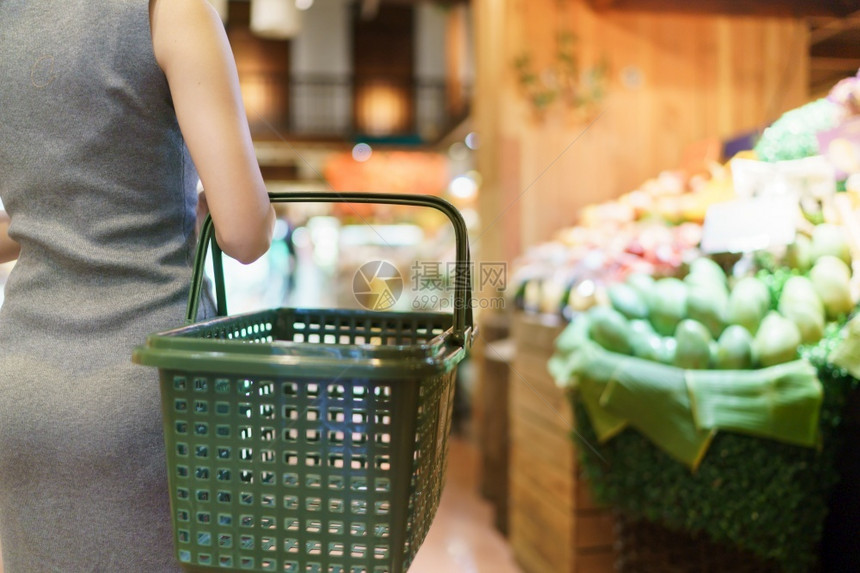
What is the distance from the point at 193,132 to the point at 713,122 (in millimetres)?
3979

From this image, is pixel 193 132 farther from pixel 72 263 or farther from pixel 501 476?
pixel 501 476

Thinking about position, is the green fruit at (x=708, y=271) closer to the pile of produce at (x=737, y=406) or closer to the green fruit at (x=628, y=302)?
the pile of produce at (x=737, y=406)

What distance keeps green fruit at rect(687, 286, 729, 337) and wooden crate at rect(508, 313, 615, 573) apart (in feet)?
1.76

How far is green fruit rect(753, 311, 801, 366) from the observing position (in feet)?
5.79

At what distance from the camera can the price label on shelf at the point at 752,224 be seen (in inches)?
75.2

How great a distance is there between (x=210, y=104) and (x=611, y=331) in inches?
58.3

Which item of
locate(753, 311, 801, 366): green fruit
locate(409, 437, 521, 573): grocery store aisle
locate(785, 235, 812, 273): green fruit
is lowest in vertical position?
locate(409, 437, 521, 573): grocery store aisle

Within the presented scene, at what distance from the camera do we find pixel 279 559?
690 millimetres

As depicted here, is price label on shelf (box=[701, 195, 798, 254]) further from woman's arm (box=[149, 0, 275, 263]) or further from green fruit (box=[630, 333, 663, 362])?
woman's arm (box=[149, 0, 275, 263])

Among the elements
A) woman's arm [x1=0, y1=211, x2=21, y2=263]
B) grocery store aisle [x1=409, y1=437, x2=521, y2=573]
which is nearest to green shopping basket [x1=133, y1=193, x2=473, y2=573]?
woman's arm [x1=0, y1=211, x2=21, y2=263]

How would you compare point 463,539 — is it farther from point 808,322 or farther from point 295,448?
point 295,448

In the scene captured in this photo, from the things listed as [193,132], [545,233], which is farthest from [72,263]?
[545,233]

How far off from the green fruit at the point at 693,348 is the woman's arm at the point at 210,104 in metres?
1.35

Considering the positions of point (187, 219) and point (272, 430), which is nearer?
point (272, 430)
